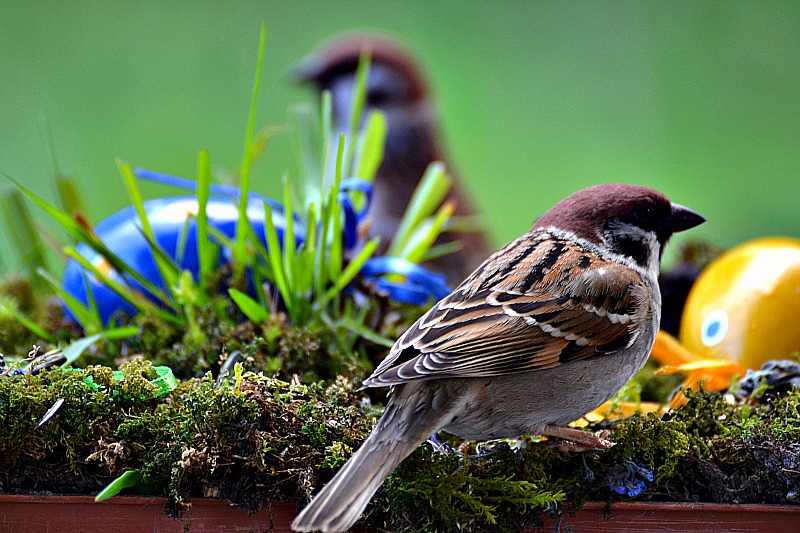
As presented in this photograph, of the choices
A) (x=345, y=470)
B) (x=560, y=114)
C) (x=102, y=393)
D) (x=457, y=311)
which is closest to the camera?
(x=345, y=470)

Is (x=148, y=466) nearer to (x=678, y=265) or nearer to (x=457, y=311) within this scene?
(x=457, y=311)

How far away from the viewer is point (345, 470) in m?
1.28

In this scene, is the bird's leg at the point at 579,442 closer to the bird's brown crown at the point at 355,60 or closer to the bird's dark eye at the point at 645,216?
the bird's dark eye at the point at 645,216

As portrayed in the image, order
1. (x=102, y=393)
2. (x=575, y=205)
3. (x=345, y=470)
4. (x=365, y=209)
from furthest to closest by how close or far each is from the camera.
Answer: (x=365, y=209) → (x=575, y=205) → (x=102, y=393) → (x=345, y=470)

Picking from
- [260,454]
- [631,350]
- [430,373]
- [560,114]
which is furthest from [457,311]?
[560,114]

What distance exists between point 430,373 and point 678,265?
151 centimetres

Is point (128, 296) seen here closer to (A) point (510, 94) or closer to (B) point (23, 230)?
(B) point (23, 230)

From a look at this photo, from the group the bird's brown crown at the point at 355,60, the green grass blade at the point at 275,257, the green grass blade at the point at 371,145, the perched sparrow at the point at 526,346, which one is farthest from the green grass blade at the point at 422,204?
the bird's brown crown at the point at 355,60

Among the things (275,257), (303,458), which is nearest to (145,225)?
(275,257)

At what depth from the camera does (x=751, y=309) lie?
2.06 m

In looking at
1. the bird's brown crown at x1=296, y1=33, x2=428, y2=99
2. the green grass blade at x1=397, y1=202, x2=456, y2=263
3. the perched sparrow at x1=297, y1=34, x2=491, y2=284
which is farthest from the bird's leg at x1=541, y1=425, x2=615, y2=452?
the bird's brown crown at x1=296, y1=33, x2=428, y2=99

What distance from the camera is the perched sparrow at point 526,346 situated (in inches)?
52.9

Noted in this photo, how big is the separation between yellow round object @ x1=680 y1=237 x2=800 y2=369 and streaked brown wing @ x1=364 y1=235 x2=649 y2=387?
504 millimetres

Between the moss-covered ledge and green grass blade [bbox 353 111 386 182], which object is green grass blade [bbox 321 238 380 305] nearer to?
the moss-covered ledge
